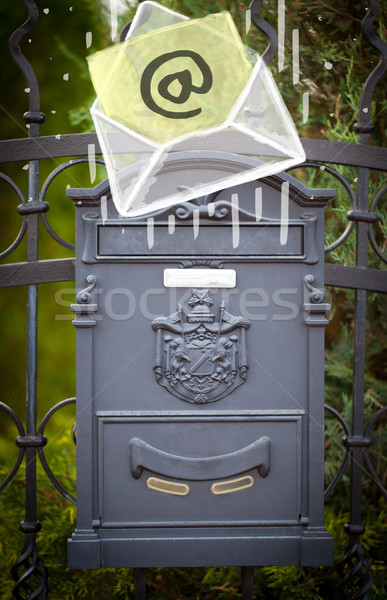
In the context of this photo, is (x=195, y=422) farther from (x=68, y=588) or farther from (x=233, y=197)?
(x=68, y=588)

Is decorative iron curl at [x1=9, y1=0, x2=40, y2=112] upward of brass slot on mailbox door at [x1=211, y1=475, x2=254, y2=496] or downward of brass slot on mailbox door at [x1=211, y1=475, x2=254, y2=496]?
upward

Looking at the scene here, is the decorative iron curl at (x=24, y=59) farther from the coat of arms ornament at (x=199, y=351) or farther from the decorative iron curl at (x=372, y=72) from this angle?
the decorative iron curl at (x=372, y=72)

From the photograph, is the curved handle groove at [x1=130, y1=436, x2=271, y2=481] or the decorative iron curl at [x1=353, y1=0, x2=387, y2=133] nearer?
the curved handle groove at [x1=130, y1=436, x2=271, y2=481]

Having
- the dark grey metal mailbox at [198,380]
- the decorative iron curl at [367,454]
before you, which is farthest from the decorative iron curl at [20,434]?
the decorative iron curl at [367,454]

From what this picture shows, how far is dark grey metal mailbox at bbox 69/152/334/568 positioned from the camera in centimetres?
191

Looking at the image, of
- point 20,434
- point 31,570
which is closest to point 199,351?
point 20,434

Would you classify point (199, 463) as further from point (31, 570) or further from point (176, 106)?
point (176, 106)

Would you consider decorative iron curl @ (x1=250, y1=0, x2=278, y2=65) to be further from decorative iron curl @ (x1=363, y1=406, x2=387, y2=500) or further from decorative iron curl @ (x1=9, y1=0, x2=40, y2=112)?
decorative iron curl @ (x1=363, y1=406, x2=387, y2=500)

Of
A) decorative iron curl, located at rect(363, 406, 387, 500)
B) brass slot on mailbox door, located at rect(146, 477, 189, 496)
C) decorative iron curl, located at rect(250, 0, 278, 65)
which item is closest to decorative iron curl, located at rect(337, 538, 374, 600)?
decorative iron curl, located at rect(363, 406, 387, 500)

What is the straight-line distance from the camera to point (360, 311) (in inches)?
88.7

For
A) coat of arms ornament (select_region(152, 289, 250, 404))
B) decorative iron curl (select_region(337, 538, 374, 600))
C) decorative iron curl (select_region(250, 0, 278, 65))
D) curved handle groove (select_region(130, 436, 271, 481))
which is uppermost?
decorative iron curl (select_region(250, 0, 278, 65))

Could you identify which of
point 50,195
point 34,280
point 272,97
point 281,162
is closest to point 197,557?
point 34,280

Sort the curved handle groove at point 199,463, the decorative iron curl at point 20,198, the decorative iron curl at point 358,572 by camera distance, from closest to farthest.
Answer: the curved handle groove at point 199,463 → the decorative iron curl at point 20,198 → the decorative iron curl at point 358,572

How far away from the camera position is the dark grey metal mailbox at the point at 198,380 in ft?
6.28
